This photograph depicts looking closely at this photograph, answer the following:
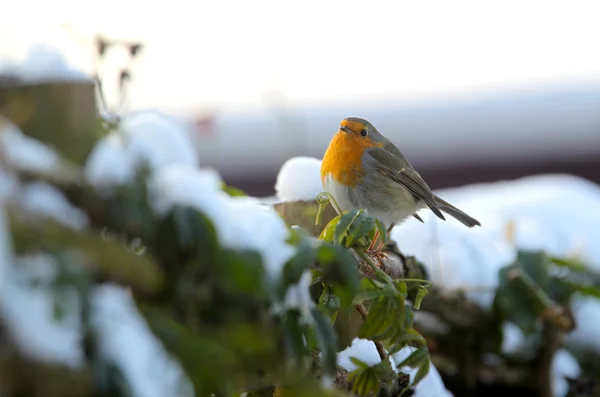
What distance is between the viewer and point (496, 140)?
32.1 ft

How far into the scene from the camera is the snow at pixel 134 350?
0.88m

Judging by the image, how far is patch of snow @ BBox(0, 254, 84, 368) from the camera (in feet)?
2.66

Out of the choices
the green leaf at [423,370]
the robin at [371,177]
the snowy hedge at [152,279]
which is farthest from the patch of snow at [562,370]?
the snowy hedge at [152,279]

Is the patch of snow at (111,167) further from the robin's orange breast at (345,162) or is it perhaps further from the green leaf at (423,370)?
the robin's orange breast at (345,162)

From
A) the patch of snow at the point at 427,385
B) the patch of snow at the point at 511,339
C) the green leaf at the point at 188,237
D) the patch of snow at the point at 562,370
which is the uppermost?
the green leaf at the point at 188,237

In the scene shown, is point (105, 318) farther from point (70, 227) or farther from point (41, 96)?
point (41, 96)

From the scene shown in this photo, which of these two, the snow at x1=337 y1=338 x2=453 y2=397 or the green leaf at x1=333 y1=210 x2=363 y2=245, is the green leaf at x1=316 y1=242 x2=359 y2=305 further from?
the snow at x1=337 y1=338 x2=453 y2=397

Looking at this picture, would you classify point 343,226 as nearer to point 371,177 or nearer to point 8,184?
point 8,184

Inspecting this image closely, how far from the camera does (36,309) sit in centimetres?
82

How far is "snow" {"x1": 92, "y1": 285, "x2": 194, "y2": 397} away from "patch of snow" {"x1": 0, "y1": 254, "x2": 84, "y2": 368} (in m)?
0.06

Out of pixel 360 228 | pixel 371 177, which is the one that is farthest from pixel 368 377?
pixel 371 177

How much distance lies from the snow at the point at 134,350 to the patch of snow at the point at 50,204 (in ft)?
0.28

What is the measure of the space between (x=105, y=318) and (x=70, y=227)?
0.34 ft

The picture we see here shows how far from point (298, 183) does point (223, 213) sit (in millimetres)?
1116
